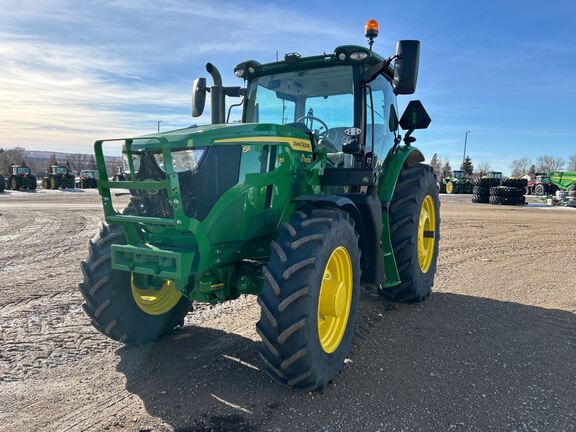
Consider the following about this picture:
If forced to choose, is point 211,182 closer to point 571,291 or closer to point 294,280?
point 294,280

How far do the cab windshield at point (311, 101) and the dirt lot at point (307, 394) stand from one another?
2012 millimetres

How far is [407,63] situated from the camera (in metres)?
3.90

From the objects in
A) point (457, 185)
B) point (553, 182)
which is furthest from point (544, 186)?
point (457, 185)

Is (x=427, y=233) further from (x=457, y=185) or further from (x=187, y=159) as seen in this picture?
(x=457, y=185)

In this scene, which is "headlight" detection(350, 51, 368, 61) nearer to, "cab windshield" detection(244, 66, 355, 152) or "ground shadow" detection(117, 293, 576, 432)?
"cab windshield" detection(244, 66, 355, 152)

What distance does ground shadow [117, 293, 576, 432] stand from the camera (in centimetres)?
295

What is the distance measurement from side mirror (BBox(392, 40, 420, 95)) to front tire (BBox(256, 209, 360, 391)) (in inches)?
52.8

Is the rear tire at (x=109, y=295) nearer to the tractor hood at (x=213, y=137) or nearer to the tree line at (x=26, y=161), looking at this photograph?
the tractor hood at (x=213, y=137)

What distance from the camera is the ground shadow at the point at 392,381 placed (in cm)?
295

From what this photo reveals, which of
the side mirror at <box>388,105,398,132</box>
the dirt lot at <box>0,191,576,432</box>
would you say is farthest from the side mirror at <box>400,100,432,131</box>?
the dirt lot at <box>0,191,576,432</box>

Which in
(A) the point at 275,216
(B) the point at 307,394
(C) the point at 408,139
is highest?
(C) the point at 408,139

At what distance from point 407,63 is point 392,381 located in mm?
2582

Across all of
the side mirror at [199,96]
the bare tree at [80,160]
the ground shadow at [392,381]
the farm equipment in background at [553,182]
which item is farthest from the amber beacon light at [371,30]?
the bare tree at [80,160]

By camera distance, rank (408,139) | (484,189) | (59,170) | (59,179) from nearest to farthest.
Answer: (408,139)
(484,189)
(59,179)
(59,170)
